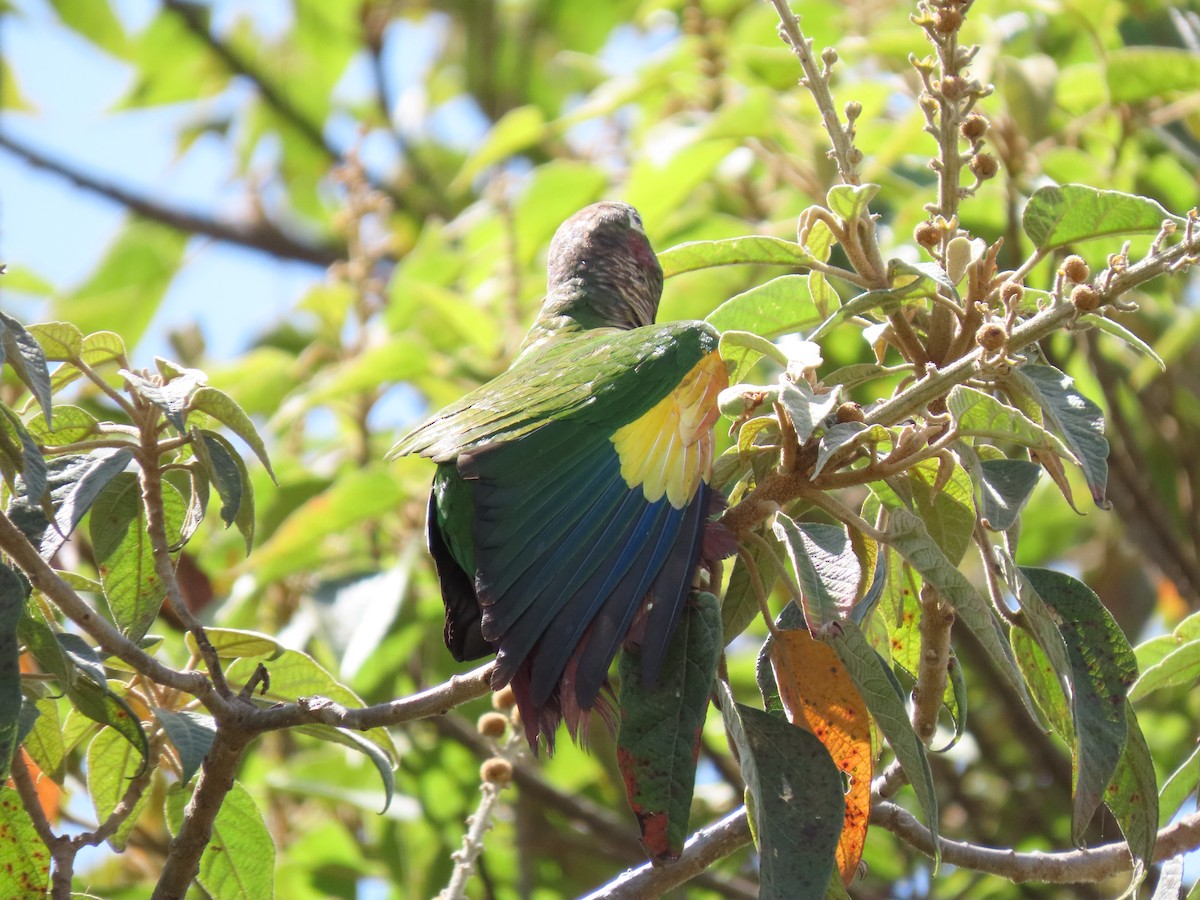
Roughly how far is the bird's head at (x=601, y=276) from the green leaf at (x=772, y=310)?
89cm

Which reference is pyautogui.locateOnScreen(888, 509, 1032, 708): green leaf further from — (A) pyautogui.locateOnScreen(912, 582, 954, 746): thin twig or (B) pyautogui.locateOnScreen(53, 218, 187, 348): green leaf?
(B) pyautogui.locateOnScreen(53, 218, 187, 348): green leaf

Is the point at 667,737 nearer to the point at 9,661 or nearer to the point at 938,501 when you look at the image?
the point at 938,501

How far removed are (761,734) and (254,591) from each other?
5.83 ft

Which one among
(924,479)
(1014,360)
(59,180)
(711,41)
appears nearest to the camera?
(1014,360)

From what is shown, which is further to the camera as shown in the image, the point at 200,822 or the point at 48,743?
the point at 48,743

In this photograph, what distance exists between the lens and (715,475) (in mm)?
2018

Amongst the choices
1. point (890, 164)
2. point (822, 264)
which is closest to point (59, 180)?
point (890, 164)

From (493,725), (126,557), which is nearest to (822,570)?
(493,725)

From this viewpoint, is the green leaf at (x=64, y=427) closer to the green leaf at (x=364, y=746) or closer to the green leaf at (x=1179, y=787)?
the green leaf at (x=364, y=746)

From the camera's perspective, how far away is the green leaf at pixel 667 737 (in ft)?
5.38

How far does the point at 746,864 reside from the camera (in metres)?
4.05

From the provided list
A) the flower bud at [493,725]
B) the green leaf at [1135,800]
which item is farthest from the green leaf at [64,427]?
the green leaf at [1135,800]

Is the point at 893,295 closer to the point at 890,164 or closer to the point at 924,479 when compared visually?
the point at 924,479

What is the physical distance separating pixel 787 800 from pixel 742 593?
16.1 inches
